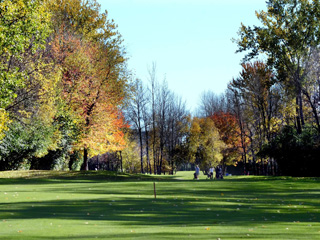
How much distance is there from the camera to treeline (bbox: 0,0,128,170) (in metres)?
39.0

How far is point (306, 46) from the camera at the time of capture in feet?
155

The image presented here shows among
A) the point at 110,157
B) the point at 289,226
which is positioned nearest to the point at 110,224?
the point at 289,226

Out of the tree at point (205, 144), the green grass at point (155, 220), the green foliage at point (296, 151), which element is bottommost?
the green grass at point (155, 220)

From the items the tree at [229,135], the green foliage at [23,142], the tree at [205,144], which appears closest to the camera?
the green foliage at [23,142]

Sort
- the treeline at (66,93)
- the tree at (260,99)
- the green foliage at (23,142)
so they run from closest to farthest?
1. the treeline at (66,93)
2. the green foliage at (23,142)
3. the tree at (260,99)

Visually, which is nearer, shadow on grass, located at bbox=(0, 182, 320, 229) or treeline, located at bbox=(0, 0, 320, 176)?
shadow on grass, located at bbox=(0, 182, 320, 229)

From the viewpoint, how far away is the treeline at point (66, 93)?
39031 mm

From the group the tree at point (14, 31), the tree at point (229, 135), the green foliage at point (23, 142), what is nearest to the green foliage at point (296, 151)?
the green foliage at point (23, 142)

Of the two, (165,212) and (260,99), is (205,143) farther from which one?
(165,212)

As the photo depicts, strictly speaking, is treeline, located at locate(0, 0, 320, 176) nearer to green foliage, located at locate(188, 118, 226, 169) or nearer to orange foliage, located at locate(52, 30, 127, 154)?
orange foliage, located at locate(52, 30, 127, 154)

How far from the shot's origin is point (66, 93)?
149 ft

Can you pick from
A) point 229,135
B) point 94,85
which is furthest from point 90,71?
point 229,135

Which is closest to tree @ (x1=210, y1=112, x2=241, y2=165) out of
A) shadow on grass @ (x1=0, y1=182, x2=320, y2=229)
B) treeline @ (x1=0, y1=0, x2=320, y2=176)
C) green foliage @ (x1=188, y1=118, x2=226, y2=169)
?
green foliage @ (x1=188, y1=118, x2=226, y2=169)

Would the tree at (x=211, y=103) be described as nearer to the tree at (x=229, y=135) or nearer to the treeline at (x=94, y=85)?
the tree at (x=229, y=135)
